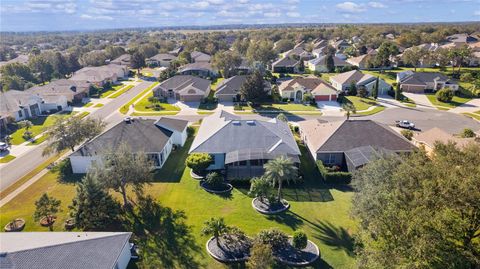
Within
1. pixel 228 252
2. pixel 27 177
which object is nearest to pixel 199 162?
pixel 228 252

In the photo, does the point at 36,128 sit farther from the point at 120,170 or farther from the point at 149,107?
the point at 120,170

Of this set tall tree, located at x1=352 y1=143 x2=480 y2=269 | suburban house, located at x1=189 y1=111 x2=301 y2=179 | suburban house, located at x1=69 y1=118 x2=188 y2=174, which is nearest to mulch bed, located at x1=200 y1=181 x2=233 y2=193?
suburban house, located at x1=189 y1=111 x2=301 y2=179

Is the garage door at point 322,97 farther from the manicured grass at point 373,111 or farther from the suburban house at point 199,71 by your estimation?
the suburban house at point 199,71

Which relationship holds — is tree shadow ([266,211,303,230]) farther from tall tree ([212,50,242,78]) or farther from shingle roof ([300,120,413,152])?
tall tree ([212,50,242,78])

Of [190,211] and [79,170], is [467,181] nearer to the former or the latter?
[190,211]

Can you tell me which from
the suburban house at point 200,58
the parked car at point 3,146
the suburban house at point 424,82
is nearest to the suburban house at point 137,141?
the parked car at point 3,146

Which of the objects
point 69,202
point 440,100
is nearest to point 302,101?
point 440,100

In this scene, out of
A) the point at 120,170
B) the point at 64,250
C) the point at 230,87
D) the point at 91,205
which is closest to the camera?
the point at 64,250
